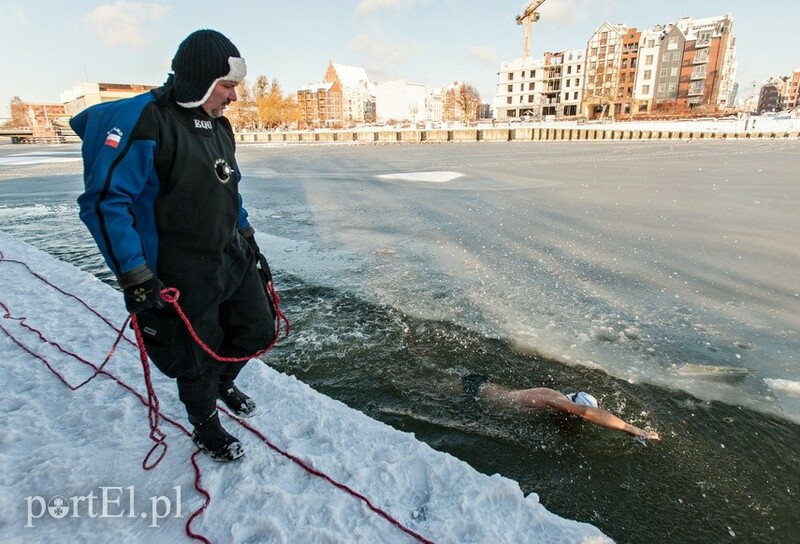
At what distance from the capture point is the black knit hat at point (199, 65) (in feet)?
5.29

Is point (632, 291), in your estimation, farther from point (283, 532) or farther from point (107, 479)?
point (107, 479)

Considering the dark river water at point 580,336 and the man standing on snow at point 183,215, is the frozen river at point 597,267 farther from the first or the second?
the man standing on snow at point 183,215

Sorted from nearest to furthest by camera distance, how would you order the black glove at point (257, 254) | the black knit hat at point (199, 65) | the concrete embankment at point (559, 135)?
the black knit hat at point (199, 65) < the black glove at point (257, 254) < the concrete embankment at point (559, 135)

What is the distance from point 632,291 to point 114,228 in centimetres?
449

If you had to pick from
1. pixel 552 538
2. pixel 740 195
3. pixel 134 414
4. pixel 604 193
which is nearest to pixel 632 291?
pixel 552 538

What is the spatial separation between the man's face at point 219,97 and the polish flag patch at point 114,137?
1.14ft

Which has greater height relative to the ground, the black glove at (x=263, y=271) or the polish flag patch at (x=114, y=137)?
the polish flag patch at (x=114, y=137)

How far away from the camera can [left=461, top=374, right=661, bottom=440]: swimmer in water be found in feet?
7.89

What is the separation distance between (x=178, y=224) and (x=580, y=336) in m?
3.08

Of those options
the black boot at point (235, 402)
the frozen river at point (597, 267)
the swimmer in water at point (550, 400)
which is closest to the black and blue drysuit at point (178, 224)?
the black boot at point (235, 402)

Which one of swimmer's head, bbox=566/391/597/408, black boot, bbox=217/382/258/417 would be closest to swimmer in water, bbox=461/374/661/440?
swimmer's head, bbox=566/391/597/408

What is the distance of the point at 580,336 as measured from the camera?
11.7 feet

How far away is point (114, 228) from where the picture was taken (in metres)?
1.48

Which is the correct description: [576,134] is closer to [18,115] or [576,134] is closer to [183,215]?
[183,215]
